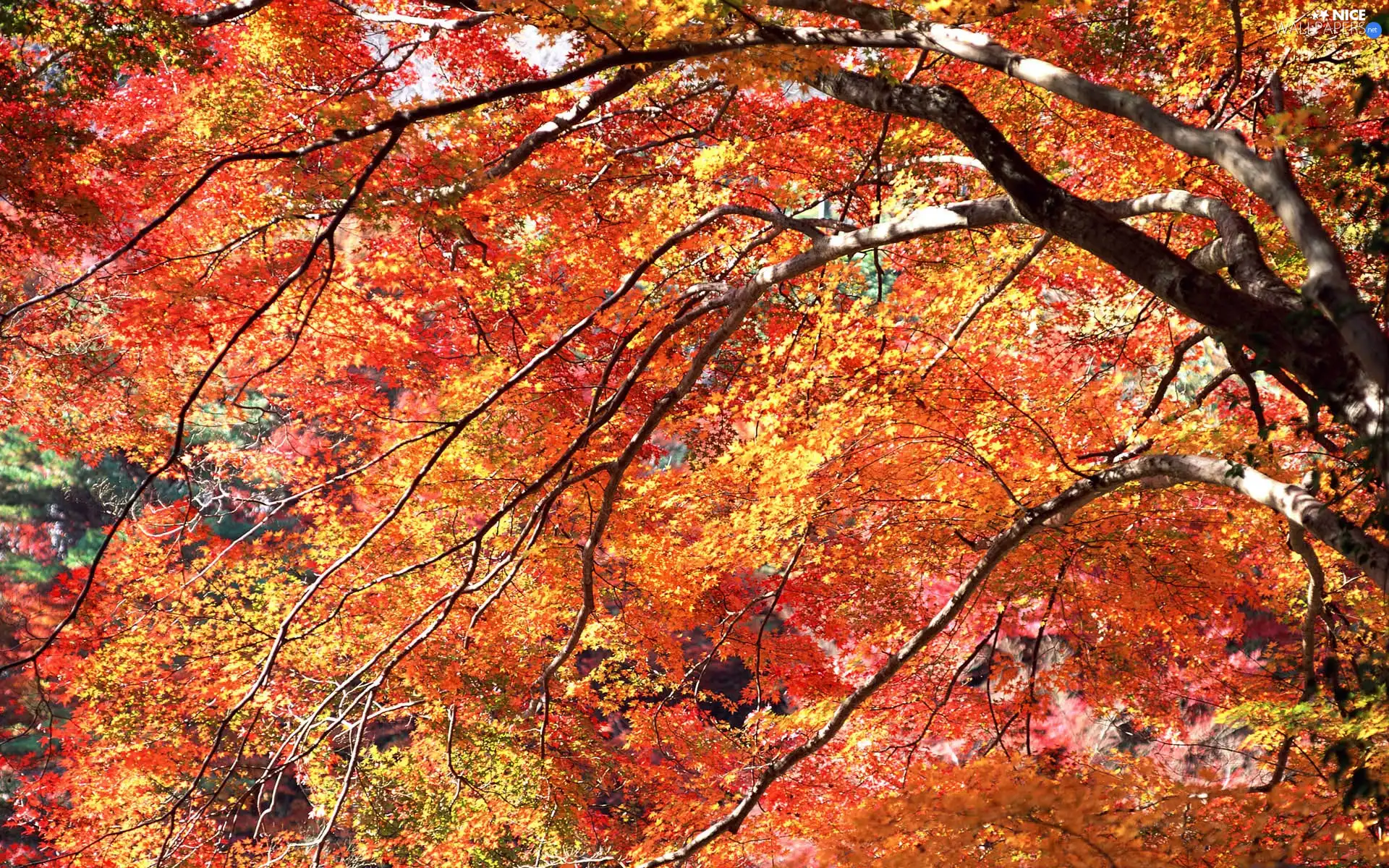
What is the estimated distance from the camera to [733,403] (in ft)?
29.0

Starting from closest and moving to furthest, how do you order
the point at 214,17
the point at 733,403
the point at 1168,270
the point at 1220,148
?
1. the point at 1220,148
2. the point at 1168,270
3. the point at 214,17
4. the point at 733,403

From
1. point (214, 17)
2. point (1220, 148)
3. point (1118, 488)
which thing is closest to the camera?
point (1220, 148)

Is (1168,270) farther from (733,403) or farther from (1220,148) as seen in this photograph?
(733,403)

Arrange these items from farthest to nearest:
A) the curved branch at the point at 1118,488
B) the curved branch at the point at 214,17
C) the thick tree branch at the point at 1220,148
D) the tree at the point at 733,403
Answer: the curved branch at the point at 214,17 → the tree at the point at 733,403 → the curved branch at the point at 1118,488 → the thick tree branch at the point at 1220,148

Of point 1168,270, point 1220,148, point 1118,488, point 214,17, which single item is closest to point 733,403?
point 1118,488

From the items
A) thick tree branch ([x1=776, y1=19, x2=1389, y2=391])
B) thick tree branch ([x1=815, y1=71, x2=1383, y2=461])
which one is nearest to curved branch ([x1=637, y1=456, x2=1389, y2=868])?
thick tree branch ([x1=815, y1=71, x2=1383, y2=461])

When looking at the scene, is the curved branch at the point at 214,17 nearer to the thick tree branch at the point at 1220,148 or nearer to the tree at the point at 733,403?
the tree at the point at 733,403

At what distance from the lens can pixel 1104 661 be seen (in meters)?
8.38

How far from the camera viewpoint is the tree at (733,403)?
3.20 metres

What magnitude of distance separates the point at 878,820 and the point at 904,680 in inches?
197

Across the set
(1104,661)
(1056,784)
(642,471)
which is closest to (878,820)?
(1056,784)

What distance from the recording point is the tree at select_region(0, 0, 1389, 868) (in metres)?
3.20

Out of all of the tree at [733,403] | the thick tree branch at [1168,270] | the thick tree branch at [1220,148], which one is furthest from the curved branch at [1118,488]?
the thick tree branch at [1220,148]

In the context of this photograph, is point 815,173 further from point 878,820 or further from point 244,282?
point 244,282
